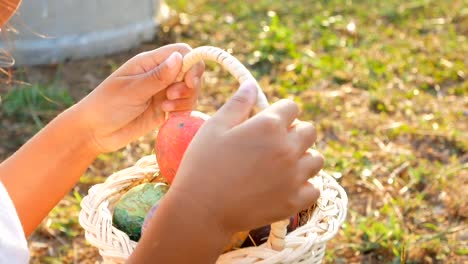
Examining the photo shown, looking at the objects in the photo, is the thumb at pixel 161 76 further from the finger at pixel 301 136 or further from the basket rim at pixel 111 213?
the finger at pixel 301 136

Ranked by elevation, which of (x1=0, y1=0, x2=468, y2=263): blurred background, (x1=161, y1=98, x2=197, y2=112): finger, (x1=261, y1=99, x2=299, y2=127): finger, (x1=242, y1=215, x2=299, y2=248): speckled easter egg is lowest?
(x1=0, y1=0, x2=468, y2=263): blurred background

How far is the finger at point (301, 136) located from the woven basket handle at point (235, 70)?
0.32 feet

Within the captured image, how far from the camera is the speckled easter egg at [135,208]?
145cm

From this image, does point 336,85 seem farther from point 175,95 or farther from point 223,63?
point 223,63

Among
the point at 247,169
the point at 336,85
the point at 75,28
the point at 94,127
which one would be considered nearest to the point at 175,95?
the point at 94,127

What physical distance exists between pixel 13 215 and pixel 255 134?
1.67ft

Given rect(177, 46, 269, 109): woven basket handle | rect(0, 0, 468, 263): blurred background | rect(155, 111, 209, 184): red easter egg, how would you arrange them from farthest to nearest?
rect(0, 0, 468, 263): blurred background < rect(155, 111, 209, 184): red easter egg < rect(177, 46, 269, 109): woven basket handle

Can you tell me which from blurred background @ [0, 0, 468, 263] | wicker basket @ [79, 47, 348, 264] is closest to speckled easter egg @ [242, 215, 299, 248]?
wicker basket @ [79, 47, 348, 264]

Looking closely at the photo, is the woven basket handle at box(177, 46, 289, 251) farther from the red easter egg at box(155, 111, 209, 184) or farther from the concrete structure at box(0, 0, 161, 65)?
the concrete structure at box(0, 0, 161, 65)

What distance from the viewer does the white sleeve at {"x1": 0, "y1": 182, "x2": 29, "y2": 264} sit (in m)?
1.26

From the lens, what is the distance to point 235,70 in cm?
129

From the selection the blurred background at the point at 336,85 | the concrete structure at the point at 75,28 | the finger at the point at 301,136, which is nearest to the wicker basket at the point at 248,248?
the finger at the point at 301,136

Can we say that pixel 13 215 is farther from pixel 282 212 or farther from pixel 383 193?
pixel 383 193

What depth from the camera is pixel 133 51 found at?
3.96m
